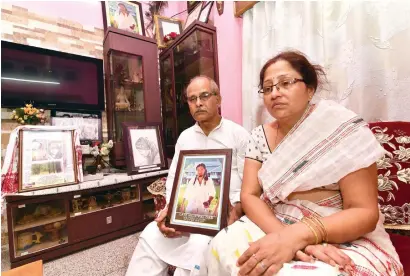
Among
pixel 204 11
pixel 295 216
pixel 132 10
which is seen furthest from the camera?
pixel 132 10

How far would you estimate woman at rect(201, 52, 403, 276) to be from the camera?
579 mm

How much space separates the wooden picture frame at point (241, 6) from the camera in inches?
64.1

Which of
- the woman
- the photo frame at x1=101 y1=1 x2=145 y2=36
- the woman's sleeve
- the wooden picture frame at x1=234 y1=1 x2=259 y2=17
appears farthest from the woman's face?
the photo frame at x1=101 y1=1 x2=145 y2=36

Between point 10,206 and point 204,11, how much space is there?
2341 mm

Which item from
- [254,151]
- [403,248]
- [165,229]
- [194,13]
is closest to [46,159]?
[165,229]

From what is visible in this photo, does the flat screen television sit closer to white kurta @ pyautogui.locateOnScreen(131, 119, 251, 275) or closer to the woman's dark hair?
white kurta @ pyautogui.locateOnScreen(131, 119, 251, 275)

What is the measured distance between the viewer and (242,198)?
0.89m

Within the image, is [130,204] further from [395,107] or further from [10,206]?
[395,107]

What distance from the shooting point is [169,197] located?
1288 mm

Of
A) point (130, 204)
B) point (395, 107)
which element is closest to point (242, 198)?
point (395, 107)

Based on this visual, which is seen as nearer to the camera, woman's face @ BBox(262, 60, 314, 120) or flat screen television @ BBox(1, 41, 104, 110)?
woman's face @ BBox(262, 60, 314, 120)

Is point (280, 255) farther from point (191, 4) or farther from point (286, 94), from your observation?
point (191, 4)

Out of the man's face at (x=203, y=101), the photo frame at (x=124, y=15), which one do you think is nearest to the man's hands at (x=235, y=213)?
the man's face at (x=203, y=101)

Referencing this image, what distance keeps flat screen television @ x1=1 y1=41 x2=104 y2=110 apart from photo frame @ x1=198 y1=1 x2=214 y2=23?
119cm
